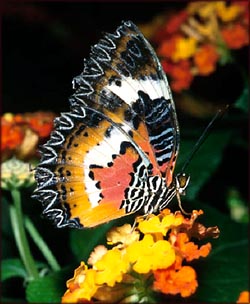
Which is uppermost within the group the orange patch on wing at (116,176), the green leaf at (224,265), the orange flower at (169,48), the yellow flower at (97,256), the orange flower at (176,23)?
the orange flower at (176,23)

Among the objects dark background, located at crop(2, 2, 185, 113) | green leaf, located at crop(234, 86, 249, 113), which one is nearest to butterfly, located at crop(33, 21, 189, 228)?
green leaf, located at crop(234, 86, 249, 113)

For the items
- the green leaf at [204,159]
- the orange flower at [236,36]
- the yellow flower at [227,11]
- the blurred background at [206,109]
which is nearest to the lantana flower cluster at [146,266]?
the blurred background at [206,109]

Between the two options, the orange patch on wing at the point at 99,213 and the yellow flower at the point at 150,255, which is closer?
the yellow flower at the point at 150,255

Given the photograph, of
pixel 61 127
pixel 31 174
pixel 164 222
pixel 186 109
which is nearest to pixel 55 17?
pixel 186 109

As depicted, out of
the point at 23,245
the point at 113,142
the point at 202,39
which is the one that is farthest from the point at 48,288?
the point at 202,39

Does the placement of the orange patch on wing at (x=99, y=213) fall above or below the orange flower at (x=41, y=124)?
below

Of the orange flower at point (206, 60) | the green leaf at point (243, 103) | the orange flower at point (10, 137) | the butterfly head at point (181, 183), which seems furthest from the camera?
the orange flower at point (206, 60)

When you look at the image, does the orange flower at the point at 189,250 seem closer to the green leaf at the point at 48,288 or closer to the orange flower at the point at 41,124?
the green leaf at the point at 48,288
